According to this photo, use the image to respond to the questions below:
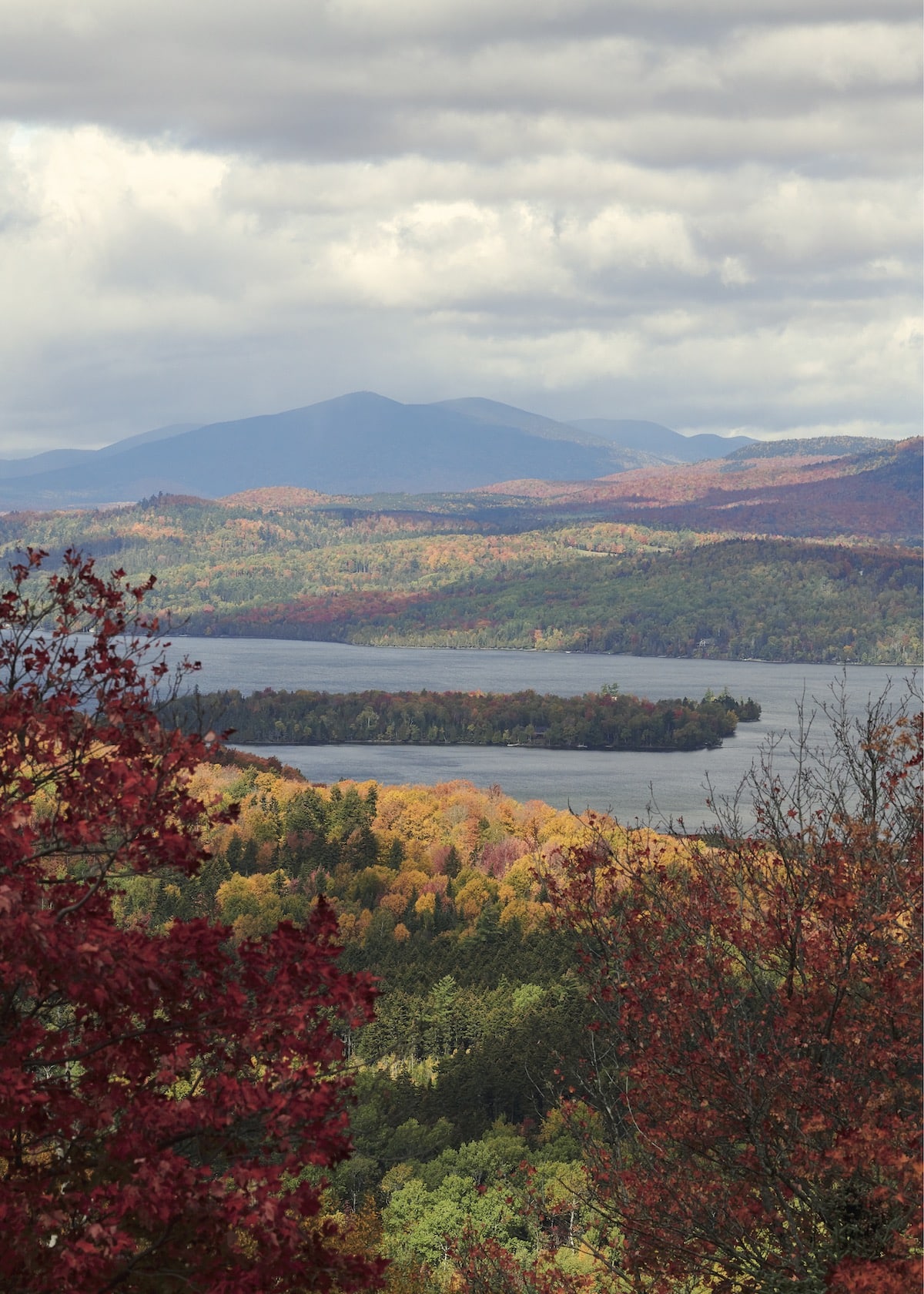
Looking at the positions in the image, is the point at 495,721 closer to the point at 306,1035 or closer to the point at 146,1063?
the point at 146,1063

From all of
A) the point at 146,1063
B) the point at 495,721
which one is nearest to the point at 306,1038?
the point at 146,1063

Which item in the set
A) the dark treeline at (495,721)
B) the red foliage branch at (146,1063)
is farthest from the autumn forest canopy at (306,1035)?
the dark treeline at (495,721)

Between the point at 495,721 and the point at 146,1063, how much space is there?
17165cm

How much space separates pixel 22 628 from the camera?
33.4ft

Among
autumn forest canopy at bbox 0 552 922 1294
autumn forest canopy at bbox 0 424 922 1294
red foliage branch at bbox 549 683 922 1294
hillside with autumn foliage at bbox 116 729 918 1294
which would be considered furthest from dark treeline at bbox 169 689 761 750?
red foliage branch at bbox 549 683 922 1294

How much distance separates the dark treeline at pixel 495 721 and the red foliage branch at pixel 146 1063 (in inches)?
6396

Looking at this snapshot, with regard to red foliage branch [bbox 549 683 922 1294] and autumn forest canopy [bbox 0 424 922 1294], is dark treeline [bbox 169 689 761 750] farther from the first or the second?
red foliage branch [bbox 549 683 922 1294]

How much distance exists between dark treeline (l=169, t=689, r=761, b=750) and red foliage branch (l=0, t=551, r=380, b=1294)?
16247 cm

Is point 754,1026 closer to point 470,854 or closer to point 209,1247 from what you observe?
point 209,1247

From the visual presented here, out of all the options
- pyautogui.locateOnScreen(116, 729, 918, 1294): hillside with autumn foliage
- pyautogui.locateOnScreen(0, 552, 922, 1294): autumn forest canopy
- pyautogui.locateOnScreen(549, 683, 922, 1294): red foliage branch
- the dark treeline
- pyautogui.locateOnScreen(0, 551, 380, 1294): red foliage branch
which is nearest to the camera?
pyautogui.locateOnScreen(0, 551, 380, 1294): red foliage branch

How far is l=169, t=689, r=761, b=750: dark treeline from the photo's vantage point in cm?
17388

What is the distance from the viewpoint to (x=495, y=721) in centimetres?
17988

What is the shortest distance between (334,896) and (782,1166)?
265 ft

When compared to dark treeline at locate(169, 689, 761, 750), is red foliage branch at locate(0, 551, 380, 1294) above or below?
above
